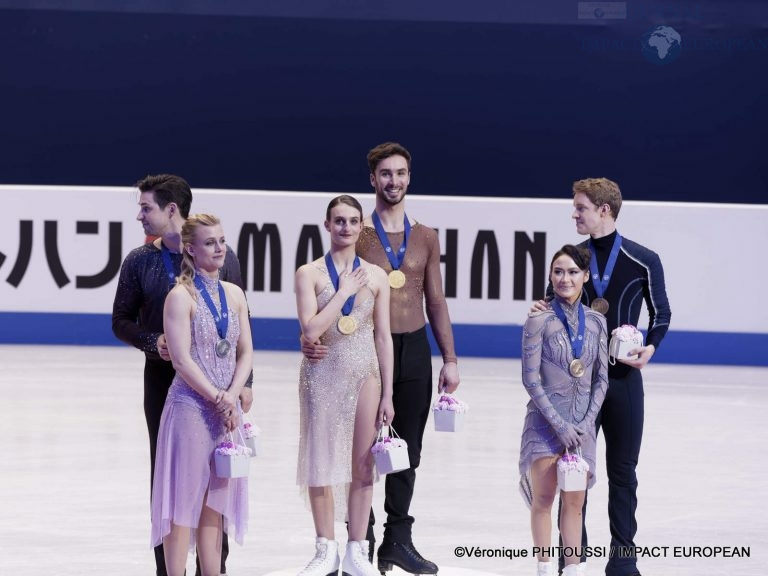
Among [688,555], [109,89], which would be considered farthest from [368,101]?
[688,555]

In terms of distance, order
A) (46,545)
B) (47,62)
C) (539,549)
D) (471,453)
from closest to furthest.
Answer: (539,549), (46,545), (471,453), (47,62)

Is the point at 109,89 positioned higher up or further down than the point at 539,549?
higher up

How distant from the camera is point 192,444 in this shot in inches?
182

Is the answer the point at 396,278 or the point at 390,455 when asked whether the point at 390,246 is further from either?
the point at 390,455

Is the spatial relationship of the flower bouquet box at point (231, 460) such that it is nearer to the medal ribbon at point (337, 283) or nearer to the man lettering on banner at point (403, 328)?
the medal ribbon at point (337, 283)

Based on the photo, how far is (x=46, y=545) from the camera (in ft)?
19.0

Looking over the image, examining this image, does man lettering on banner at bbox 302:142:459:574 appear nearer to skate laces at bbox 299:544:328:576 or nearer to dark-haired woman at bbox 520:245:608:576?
skate laces at bbox 299:544:328:576

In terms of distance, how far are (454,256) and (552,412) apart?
21.6 feet

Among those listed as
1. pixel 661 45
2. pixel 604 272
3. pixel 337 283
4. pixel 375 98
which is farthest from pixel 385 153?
pixel 661 45

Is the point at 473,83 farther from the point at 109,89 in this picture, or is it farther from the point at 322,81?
the point at 109,89

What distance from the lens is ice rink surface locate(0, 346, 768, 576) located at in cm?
573

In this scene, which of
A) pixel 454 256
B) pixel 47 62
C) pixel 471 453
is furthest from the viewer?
pixel 47 62

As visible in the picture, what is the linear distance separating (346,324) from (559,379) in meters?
0.75

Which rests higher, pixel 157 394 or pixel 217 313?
pixel 217 313
